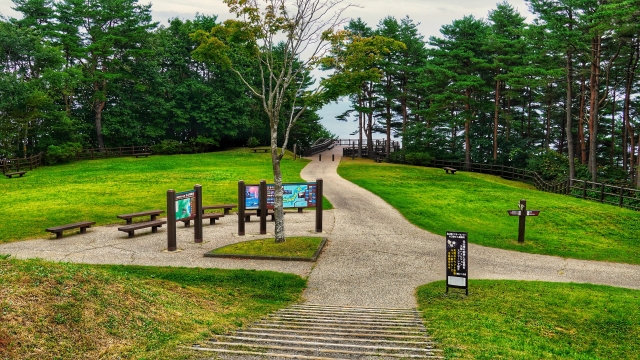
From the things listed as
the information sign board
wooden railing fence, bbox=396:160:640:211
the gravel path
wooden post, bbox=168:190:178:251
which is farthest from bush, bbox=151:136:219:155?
wooden post, bbox=168:190:178:251

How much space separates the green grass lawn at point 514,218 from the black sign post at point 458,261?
5.99m

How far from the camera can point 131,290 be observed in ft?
19.7

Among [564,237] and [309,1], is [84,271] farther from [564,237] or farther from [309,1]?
[564,237]

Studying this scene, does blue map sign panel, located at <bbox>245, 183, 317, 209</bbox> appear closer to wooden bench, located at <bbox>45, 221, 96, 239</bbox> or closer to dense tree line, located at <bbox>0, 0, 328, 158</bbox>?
wooden bench, located at <bbox>45, 221, 96, 239</bbox>

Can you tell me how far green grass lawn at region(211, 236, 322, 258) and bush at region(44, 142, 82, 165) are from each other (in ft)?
92.0

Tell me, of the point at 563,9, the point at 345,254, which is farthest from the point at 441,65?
the point at 345,254

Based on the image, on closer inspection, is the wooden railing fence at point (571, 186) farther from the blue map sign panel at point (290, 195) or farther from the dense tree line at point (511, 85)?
the blue map sign panel at point (290, 195)

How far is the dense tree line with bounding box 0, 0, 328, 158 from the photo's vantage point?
3500cm

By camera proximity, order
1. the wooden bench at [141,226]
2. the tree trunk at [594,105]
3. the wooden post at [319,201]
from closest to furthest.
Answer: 1. the wooden bench at [141,226]
2. the wooden post at [319,201]
3. the tree trunk at [594,105]

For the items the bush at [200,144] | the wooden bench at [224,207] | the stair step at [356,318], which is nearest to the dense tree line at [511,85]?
the bush at [200,144]

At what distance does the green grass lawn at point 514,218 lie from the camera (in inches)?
550

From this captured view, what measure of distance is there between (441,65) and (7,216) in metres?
34.7

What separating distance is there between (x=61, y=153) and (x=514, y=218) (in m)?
33.3

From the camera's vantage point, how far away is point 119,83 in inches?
1705
